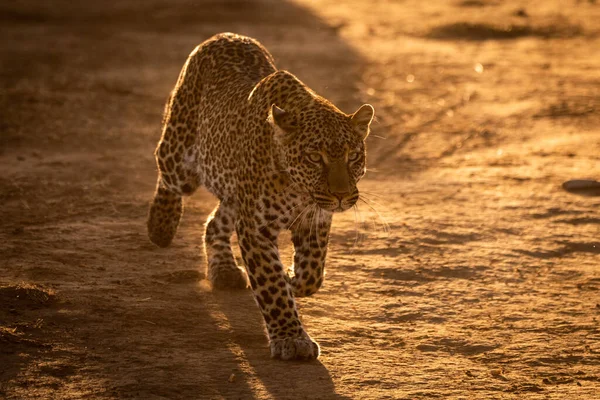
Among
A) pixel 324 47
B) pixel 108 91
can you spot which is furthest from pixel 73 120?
pixel 324 47

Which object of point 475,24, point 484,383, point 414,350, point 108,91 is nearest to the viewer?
point 484,383

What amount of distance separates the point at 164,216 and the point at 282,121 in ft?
8.57

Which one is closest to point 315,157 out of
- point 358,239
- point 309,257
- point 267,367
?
point 309,257

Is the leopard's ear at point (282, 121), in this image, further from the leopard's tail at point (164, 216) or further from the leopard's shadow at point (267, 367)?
the leopard's tail at point (164, 216)

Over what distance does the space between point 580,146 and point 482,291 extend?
4.80 metres

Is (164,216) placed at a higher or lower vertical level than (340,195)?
lower

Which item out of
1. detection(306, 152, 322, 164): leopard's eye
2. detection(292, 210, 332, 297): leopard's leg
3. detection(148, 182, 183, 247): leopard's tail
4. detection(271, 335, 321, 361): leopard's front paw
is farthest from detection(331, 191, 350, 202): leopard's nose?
detection(148, 182, 183, 247): leopard's tail

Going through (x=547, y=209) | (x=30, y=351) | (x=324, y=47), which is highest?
(x=324, y=47)

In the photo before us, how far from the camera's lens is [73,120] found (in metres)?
14.4

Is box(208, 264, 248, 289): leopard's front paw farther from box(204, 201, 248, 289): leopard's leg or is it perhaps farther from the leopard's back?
the leopard's back

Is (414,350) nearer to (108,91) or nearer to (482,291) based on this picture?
(482,291)

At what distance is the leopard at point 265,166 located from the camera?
7.34 meters

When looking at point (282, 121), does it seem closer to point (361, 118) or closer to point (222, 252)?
point (361, 118)

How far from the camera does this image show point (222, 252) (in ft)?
29.7
